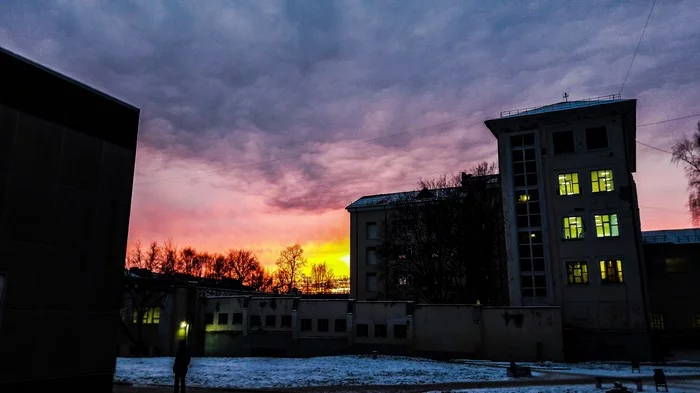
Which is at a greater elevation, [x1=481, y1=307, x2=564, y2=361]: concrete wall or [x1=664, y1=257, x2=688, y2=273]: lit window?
[x1=664, y1=257, x2=688, y2=273]: lit window

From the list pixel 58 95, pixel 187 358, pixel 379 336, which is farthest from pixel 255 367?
pixel 58 95

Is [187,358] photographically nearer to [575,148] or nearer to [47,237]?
[47,237]

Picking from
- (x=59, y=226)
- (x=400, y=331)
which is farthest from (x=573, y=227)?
(x=59, y=226)

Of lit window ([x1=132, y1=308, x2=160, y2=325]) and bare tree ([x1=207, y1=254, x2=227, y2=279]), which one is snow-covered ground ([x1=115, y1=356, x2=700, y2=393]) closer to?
lit window ([x1=132, y1=308, x2=160, y2=325])

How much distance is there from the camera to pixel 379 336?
42312 millimetres

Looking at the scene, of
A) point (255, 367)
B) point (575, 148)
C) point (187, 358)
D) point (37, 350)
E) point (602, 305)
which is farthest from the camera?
point (575, 148)

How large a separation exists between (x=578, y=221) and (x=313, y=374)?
27.7 m

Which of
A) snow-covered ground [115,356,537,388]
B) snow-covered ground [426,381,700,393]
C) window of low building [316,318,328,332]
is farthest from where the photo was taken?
window of low building [316,318,328,332]

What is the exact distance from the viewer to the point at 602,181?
42.1m

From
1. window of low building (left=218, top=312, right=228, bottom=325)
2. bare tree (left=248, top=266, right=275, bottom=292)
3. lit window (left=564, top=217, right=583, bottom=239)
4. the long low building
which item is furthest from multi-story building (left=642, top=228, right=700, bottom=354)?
bare tree (left=248, top=266, right=275, bottom=292)

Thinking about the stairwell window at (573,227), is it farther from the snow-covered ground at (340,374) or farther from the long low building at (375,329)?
the snow-covered ground at (340,374)

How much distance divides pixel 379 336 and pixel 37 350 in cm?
3166

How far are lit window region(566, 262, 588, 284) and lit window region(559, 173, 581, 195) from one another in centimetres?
611

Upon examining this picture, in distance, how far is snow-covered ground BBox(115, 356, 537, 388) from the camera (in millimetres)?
22516
